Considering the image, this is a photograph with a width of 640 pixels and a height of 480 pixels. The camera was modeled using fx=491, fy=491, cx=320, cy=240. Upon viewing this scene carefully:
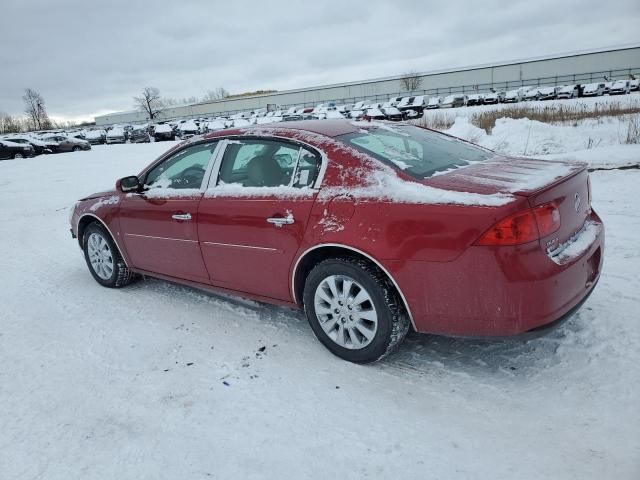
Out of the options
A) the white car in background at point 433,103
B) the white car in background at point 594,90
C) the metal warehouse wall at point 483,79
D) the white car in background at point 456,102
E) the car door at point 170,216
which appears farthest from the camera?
the metal warehouse wall at point 483,79

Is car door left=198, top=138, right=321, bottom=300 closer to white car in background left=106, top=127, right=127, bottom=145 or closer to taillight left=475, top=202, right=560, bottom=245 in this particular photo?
taillight left=475, top=202, right=560, bottom=245

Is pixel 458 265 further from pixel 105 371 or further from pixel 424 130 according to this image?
pixel 105 371

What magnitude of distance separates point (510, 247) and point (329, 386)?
1362mm

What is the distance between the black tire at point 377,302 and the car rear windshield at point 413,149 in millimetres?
658

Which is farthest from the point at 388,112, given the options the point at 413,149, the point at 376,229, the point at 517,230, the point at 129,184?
the point at 517,230

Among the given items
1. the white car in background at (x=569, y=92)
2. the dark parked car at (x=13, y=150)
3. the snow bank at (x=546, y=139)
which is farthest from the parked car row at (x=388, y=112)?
the snow bank at (x=546, y=139)

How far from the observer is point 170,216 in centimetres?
412

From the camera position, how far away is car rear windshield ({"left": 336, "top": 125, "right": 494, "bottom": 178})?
124 inches

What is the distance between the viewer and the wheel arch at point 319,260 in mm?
2920

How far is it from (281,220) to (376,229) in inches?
28.8

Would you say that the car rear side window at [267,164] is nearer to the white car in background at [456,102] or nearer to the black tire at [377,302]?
the black tire at [377,302]

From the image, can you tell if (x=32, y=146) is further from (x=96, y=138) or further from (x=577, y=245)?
(x=577, y=245)

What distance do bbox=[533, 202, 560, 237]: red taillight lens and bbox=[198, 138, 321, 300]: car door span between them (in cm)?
134

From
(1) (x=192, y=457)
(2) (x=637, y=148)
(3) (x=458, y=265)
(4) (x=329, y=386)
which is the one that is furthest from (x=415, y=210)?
(2) (x=637, y=148)
